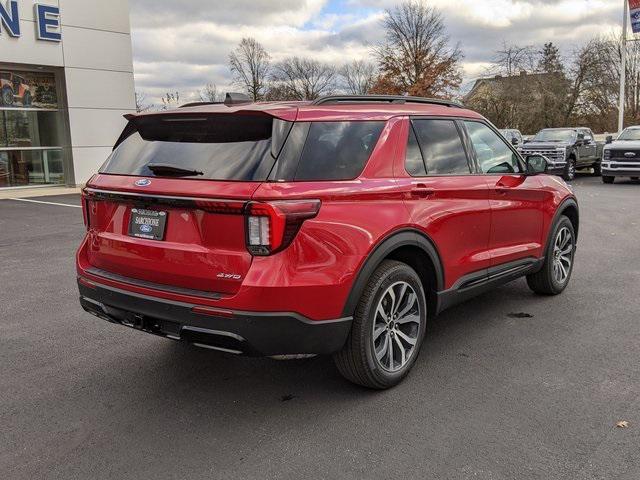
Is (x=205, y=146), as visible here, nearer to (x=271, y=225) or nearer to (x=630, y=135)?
(x=271, y=225)

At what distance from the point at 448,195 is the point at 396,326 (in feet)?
3.30

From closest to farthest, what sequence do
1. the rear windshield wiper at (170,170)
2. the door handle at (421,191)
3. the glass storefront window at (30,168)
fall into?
the rear windshield wiper at (170,170) < the door handle at (421,191) < the glass storefront window at (30,168)

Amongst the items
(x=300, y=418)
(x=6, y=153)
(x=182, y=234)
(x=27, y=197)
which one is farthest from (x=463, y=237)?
(x=6, y=153)

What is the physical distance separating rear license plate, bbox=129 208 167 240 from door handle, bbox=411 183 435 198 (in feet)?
5.15

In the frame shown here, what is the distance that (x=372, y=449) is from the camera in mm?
3053

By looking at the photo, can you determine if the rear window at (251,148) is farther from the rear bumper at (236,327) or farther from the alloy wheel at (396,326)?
the alloy wheel at (396,326)

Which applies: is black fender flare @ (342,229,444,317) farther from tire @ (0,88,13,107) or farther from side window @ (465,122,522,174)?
tire @ (0,88,13,107)

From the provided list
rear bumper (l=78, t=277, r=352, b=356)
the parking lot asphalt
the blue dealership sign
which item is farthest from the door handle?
the blue dealership sign

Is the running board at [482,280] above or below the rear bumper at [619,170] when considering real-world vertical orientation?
below

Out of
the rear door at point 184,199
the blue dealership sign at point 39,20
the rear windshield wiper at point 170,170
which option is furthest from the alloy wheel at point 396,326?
the blue dealership sign at point 39,20

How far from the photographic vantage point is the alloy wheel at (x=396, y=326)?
3.68m

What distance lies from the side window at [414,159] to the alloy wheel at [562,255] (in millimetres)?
2348

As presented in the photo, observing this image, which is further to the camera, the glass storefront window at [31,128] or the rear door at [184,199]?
the glass storefront window at [31,128]

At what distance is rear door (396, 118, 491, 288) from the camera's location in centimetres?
389
